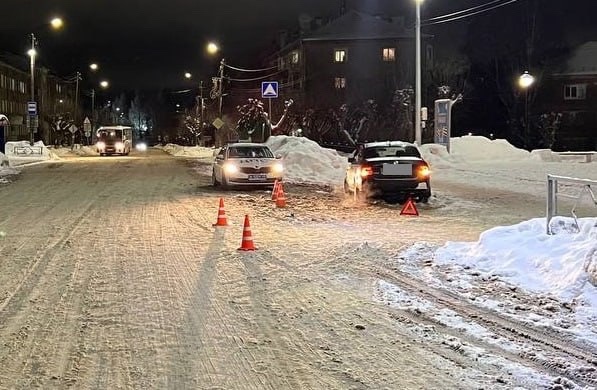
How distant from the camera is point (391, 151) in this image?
17188mm

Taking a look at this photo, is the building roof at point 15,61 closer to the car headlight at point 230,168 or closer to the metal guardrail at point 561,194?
the car headlight at point 230,168

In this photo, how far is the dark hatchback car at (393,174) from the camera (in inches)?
653

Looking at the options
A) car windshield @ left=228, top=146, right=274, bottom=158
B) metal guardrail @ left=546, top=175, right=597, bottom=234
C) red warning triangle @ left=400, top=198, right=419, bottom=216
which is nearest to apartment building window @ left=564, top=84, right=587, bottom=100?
car windshield @ left=228, top=146, right=274, bottom=158

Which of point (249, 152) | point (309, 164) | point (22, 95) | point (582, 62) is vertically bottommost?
point (309, 164)

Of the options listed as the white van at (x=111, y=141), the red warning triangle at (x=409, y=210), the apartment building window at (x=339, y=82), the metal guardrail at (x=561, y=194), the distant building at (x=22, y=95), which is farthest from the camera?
the distant building at (x=22, y=95)

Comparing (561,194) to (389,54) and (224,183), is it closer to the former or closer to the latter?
(224,183)

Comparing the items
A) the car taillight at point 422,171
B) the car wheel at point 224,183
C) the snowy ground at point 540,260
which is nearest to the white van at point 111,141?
the car wheel at point 224,183

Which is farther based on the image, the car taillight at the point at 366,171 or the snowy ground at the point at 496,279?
the car taillight at the point at 366,171

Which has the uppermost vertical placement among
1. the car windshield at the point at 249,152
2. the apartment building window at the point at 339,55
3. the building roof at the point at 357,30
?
the building roof at the point at 357,30

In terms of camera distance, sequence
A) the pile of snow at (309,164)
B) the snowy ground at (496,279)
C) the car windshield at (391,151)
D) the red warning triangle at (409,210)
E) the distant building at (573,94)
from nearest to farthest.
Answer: the snowy ground at (496,279)
the red warning triangle at (409,210)
the car windshield at (391,151)
the pile of snow at (309,164)
the distant building at (573,94)

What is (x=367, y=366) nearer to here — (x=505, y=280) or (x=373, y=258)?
(x=505, y=280)

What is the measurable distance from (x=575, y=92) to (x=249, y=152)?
4691 cm

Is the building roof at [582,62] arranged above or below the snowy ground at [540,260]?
above

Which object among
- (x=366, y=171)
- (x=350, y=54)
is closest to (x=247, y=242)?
(x=366, y=171)
